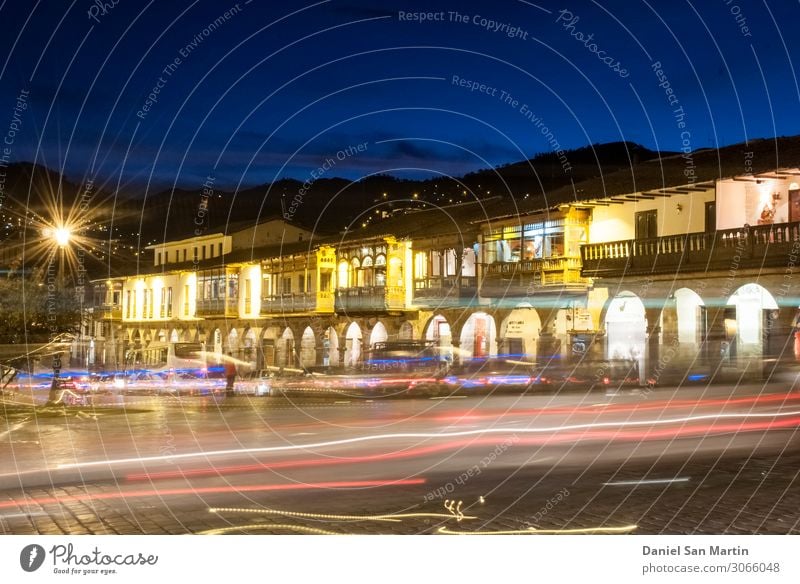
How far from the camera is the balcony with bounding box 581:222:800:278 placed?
84.5ft

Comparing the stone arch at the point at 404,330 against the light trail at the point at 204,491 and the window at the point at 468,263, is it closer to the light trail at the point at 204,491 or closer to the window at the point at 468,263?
the window at the point at 468,263

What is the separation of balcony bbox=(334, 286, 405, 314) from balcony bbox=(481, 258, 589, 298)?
6.94 m

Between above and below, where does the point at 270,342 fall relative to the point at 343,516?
above

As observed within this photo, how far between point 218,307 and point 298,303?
34.5 feet

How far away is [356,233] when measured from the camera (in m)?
50.8

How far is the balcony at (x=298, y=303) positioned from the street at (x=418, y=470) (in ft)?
95.6

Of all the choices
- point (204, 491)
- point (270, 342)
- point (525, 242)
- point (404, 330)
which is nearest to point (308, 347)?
point (270, 342)

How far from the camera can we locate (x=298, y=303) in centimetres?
5503

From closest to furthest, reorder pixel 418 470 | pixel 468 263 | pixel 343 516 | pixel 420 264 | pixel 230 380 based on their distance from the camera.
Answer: pixel 343 516 → pixel 418 470 → pixel 230 380 → pixel 468 263 → pixel 420 264

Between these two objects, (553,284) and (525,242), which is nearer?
(553,284)

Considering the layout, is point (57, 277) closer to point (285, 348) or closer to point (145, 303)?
point (285, 348)

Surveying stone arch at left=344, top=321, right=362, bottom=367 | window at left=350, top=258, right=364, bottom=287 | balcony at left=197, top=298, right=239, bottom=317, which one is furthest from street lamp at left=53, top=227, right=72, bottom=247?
balcony at left=197, top=298, right=239, bottom=317
